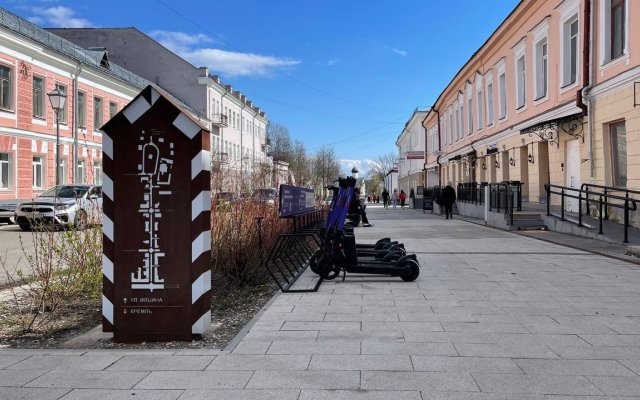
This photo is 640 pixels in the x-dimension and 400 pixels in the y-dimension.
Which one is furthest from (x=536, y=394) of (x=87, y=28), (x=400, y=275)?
(x=87, y=28)

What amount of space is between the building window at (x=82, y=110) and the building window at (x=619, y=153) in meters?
28.2

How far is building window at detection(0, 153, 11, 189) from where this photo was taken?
24.9 meters

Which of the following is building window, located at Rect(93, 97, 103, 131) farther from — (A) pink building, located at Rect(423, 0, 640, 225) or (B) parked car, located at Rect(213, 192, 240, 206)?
(B) parked car, located at Rect(213, 192, 240, 206)

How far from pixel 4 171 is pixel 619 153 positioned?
25646 millimetres

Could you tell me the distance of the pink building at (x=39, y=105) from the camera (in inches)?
987

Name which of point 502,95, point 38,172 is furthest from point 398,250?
point 38,172

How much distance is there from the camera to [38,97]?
27719 mm

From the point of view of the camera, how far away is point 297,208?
9.47 metres

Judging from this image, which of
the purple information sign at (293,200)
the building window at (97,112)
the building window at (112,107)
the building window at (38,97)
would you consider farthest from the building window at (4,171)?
the purple information sign at (293,200)

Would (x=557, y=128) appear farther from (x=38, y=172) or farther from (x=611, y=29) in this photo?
(x=38, y=172)

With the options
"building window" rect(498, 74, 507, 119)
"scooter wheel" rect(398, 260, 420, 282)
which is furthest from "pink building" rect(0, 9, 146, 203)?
"building window" rect(498, 74, 507, 119)

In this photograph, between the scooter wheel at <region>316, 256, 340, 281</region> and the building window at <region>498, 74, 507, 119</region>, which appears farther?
the building window at <region>498, 74, 507, 119</region>

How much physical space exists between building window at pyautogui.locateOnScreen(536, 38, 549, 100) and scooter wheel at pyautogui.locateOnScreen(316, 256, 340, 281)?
53.9ft

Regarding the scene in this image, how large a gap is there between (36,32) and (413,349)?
100 ft
